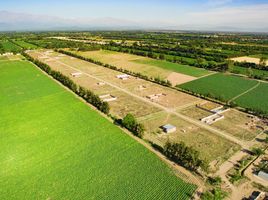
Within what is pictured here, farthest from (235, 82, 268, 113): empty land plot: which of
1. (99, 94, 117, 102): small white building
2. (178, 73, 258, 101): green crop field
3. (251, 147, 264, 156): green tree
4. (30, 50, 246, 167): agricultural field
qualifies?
(99, 94, 117, 102): small white building

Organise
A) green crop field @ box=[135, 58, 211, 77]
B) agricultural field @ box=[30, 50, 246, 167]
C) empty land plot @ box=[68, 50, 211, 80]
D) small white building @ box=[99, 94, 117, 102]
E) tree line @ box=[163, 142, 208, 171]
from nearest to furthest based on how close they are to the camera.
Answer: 1. tree line @ box=[163, 142, 208, 171]
2. agricultural field @ box=[30, 50, 246, 167]
3. small white building @ box=[99, 94, 117, 102]
4. green crop field @ box=[135, 58, 211, 77]
5. empty land plot @ box=[68, 50, 211, 80]

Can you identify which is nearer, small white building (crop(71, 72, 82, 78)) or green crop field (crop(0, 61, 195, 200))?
green crop field (crop(0, 61, 195, 200))

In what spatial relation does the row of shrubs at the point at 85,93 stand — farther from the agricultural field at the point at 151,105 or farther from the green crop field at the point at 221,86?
the green crop field at the point at 221,86

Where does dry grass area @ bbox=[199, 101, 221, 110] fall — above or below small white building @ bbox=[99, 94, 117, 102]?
above

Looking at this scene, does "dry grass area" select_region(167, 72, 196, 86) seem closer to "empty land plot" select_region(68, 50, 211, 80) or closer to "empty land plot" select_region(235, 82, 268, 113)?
"empty land plot" select_region(68, 50, 211, 80)

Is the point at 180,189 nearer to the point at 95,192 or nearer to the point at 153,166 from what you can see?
the point at 153,166

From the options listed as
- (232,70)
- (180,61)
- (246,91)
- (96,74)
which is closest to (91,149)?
(246,91)

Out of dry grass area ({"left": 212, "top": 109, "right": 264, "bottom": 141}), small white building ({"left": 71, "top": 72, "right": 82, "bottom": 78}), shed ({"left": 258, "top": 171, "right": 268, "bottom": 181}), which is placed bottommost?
small white building ({"left": 71, "top": 72, "right": 82, "bottom": 78})

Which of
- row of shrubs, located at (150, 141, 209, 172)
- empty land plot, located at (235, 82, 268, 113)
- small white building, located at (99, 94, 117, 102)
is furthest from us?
small white building, located at (99, 94, 117, 102)

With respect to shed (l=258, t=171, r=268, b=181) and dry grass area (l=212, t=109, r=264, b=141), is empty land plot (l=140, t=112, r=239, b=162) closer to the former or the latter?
dry grass area (l=212, t=109, r=264, b=141)
